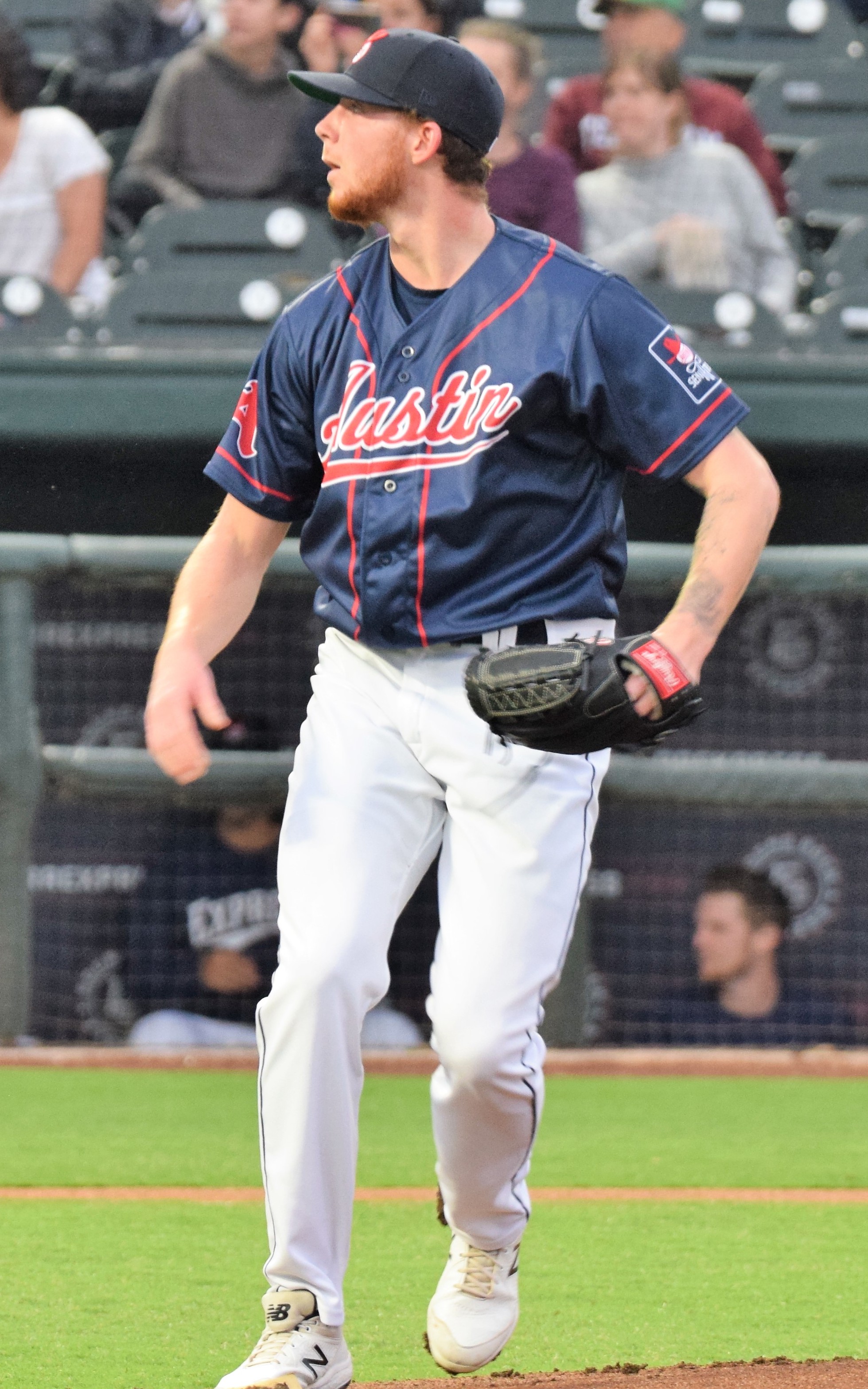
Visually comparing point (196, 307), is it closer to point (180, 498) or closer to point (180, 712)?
point (180, 498)

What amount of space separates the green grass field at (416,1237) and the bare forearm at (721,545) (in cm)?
113

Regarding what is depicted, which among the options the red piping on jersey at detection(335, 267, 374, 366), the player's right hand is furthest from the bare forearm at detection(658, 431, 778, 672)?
the player's right hand

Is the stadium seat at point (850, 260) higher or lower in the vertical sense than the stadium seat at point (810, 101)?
lower

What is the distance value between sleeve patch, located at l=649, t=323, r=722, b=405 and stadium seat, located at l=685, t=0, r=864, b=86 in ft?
19.0

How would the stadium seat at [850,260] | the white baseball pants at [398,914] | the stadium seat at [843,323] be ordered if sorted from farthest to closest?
the stadium seat at [850,260] < the stadium seat at [843,323] < the white baseball pants at [398,914]

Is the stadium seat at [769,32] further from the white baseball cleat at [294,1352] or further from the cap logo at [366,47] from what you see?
the white baseball cleat at [294,1352]

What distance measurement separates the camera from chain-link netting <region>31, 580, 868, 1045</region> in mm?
5434

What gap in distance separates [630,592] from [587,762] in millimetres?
3212

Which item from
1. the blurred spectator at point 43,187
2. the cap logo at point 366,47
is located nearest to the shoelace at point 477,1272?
the cap logo at point 366,47

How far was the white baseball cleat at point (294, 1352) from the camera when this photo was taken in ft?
6.79

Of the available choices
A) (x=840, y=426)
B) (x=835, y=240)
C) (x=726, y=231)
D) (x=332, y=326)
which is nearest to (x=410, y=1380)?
(x=332, y=326)

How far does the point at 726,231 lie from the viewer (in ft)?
20.0

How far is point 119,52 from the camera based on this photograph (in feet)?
22.6

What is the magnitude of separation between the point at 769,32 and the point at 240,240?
9.97 ft
